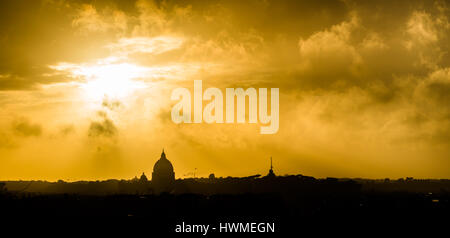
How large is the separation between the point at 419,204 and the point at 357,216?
38.3 metres

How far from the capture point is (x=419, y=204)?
15525 centimetres

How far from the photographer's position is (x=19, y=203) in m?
155
